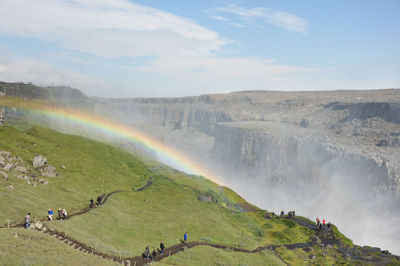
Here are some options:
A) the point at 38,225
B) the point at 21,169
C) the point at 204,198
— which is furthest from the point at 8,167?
the point at 204,198

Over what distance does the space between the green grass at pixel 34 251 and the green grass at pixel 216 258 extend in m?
14.1

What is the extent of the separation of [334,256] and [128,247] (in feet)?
181

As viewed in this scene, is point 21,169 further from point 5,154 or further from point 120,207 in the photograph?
point 120,207

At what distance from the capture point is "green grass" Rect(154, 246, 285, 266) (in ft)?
165

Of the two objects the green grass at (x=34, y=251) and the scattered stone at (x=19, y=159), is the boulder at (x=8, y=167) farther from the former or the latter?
the green grass at (x=34, y=251)

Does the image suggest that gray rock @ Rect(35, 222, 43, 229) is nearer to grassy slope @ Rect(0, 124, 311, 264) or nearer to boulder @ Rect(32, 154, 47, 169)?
grassy slope @ Rect(0, 124, 311, 264)

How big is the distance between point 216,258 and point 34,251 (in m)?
31.7

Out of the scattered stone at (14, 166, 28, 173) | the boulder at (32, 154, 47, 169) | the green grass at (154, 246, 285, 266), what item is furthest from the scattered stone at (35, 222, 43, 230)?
the boulder at (32, 154, 47, 169)

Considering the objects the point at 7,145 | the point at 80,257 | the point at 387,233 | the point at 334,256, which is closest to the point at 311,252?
the point at 334,256

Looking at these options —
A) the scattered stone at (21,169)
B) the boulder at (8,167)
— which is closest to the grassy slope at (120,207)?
the scattered stone at (21,169)

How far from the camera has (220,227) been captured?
76562 millimetres

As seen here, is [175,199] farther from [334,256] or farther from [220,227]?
[334,256]

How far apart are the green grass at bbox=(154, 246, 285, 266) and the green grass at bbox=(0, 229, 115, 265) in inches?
556

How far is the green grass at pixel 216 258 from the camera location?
5016 centimetres
